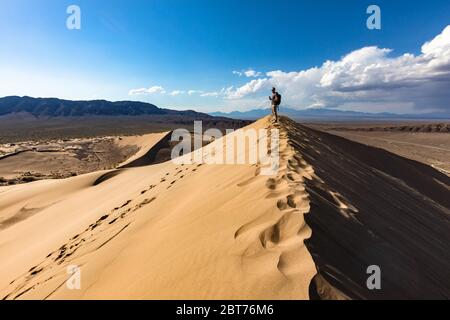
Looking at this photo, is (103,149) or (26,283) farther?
(103,149)

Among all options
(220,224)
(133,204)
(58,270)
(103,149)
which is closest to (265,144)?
(133,204)

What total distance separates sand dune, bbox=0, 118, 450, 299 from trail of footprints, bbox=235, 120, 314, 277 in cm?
1

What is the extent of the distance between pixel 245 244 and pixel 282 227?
0.49 m

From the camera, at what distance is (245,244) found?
3.28 meters

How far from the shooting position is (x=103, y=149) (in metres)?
29.9

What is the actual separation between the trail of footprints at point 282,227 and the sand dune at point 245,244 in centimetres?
1

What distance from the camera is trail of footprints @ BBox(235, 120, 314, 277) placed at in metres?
3.05

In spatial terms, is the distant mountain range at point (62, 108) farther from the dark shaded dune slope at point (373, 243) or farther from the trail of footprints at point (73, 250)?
the dark shaded dune slope at point (373, 243)

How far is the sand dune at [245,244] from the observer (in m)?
2.82

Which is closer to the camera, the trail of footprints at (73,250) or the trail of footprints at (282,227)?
the trail of footprints at (282,227)

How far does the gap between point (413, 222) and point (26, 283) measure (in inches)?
255

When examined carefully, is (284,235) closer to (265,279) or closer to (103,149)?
(265,279)

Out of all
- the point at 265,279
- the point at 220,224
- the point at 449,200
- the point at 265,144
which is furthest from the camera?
the point at 449,200

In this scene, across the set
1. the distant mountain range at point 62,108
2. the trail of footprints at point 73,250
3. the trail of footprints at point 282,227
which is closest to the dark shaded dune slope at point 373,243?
the trail of footprints at point 282,227
